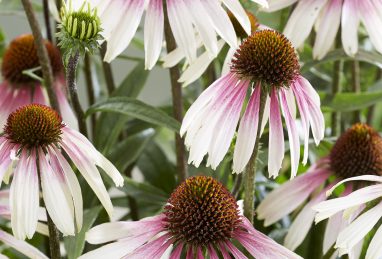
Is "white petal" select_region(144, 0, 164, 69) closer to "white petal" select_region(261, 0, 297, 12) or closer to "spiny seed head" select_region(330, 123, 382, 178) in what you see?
"white petal" select_region(261, 0, 297, 12)

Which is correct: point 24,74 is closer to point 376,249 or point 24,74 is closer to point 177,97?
point 177,97

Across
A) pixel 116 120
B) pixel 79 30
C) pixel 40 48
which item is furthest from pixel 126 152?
pixel 79 30

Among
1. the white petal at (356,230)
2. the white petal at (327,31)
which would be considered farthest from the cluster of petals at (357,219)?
the white petal at (327,31)

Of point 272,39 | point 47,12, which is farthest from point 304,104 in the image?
point 47,12

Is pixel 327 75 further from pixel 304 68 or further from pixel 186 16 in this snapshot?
pixel 186 16

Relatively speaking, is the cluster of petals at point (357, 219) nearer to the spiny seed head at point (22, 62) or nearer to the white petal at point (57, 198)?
the white petal at point (57, 198)
